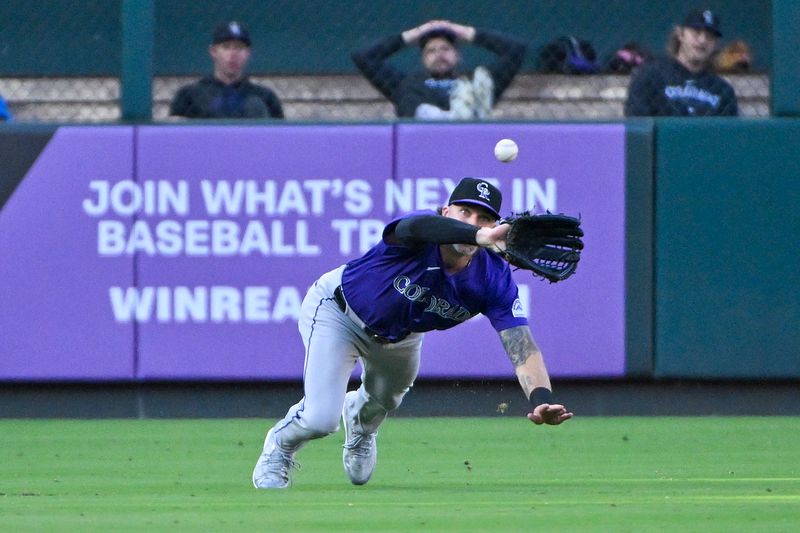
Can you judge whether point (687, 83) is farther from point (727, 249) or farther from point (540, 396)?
point (540, 396)

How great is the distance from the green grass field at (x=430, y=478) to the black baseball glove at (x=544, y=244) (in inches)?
34.4

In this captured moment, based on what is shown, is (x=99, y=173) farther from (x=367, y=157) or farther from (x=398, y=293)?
(x=398, y=293)

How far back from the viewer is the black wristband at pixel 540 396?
19.4 feet

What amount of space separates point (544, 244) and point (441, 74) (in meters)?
4.75

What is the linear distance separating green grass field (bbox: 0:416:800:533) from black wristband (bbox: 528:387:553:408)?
15.1 inches

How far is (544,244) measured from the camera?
5.67m

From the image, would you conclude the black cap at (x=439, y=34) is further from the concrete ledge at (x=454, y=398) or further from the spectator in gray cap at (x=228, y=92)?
the concrete ledge at (x=454, y=398)

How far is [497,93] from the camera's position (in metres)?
10.5

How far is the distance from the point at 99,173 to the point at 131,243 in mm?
479

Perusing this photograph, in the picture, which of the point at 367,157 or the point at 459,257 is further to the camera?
the point at 367,157

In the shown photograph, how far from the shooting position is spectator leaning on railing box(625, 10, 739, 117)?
10.1 meters

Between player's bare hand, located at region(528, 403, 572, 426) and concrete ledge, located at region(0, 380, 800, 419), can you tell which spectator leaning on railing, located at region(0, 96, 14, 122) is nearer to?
concrete ledge, located at region(0, 380, 800, 419)

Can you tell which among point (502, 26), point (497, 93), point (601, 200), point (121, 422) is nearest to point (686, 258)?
point (601, 200)

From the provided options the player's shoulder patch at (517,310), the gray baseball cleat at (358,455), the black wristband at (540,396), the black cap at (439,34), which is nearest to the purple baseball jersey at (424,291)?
the player's shoulder patch at (517,310)
